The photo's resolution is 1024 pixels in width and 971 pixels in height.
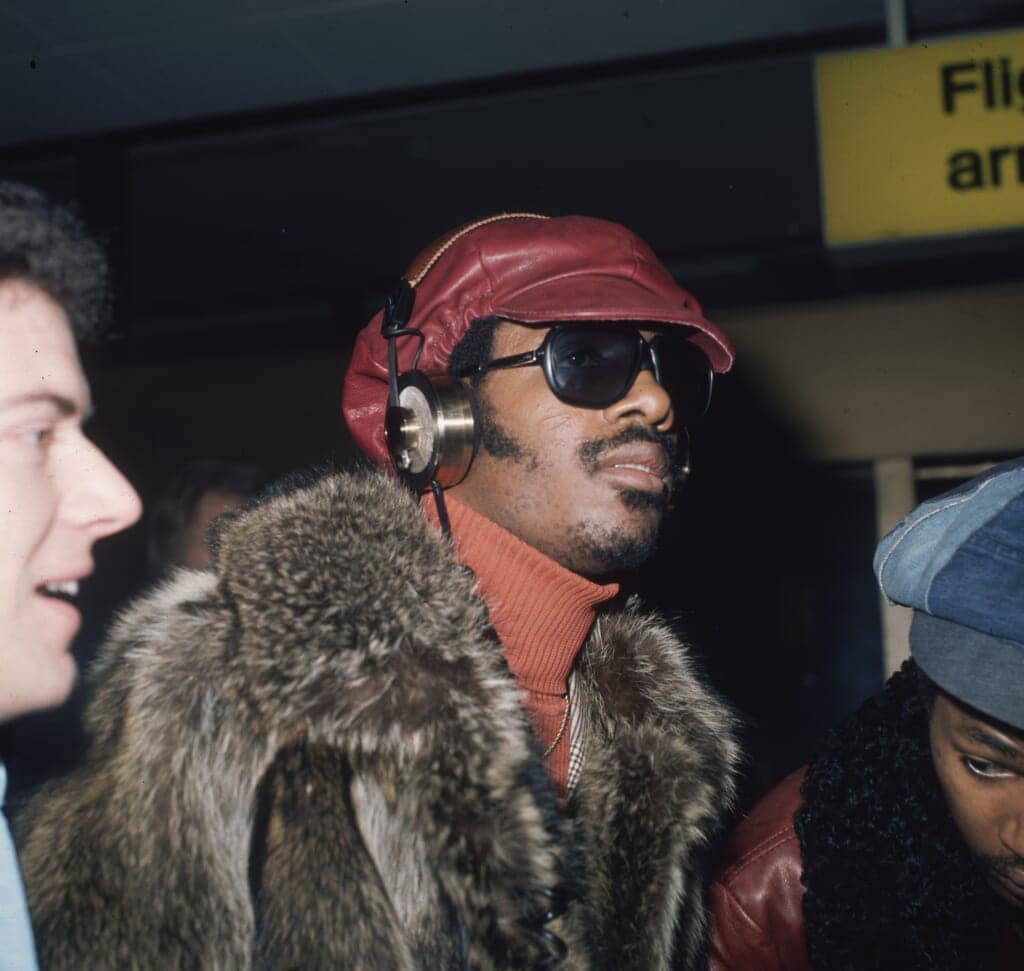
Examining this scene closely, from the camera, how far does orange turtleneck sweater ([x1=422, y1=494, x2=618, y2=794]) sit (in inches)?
71.8

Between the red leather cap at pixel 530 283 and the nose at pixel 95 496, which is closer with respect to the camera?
the nose at pixel 95 496

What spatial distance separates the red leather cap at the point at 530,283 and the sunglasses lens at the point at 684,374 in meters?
0.06

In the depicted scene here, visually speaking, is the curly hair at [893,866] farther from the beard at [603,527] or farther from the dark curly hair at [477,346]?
the dark curly hair at [477,346]

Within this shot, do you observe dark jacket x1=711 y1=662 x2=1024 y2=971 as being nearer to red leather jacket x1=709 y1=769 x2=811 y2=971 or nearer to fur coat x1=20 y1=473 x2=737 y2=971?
red leather jacket x1=709 y1=769 x2=811 y2=971

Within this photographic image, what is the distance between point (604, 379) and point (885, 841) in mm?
1037

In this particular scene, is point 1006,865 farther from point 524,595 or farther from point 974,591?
point 524,595

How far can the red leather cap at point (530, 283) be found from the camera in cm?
179

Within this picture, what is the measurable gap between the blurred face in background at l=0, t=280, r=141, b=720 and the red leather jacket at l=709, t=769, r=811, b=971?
1355 millimetres

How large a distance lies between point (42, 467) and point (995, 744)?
4.85ft

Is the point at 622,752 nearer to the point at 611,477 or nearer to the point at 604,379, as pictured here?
the point at 611,477

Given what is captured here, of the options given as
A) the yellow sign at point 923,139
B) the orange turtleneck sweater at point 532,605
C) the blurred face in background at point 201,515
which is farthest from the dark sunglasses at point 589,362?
the blurred face in background at point 201,515

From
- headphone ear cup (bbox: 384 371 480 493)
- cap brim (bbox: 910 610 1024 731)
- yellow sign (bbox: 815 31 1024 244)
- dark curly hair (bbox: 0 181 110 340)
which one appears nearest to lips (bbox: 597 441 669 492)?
headphone ear cup (bbox: 384 371 480 493)

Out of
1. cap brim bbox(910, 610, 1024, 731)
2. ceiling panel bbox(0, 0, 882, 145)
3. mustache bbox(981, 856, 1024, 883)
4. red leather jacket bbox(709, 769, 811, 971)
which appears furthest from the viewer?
ceiling panel bbox(0, 0, 882, 145)

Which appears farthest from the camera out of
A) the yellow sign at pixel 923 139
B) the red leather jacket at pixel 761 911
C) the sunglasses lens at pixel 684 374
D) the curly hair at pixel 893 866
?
the yellow sign at pixel 923 139
